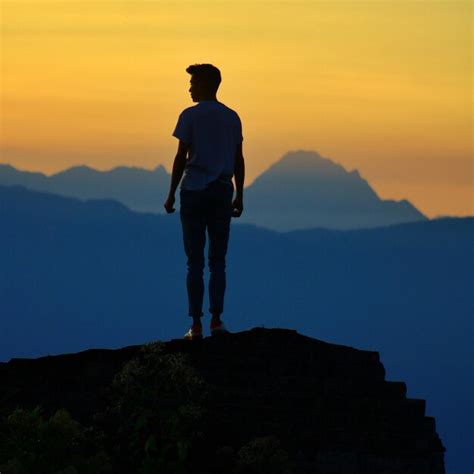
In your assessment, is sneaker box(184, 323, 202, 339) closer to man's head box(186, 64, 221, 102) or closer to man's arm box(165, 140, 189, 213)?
man's arm box(165, 140, 189, 213)

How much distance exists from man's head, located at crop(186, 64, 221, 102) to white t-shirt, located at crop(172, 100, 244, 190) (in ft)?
0.31

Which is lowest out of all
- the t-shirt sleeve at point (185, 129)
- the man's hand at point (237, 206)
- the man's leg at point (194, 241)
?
the man's leg at point (194, 241)

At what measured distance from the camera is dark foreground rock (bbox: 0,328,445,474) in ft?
46.0

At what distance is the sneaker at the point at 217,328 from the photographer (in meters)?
16.9

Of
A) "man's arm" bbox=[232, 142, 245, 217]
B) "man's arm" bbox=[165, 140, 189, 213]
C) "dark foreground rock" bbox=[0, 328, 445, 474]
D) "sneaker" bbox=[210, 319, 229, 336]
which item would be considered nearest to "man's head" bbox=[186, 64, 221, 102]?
"man's arm" bbox=[165, 140, 189, 213]

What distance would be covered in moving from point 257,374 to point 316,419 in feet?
3.71

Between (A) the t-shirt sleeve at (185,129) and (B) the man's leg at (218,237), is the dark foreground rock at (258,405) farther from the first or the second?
(A) the t-shirt sleeve at (185,129)

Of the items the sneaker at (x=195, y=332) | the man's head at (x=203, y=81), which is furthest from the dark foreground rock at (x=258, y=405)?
the man's head at (x=203, y=81)

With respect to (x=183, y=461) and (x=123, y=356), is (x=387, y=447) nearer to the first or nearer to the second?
(x=183, y=461)

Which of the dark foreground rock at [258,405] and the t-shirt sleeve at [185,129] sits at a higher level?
the t-shirt sleeve at [185,129]

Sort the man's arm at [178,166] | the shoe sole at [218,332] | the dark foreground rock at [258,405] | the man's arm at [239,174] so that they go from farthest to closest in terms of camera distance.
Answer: the man's arm at [239,174] < the shoe sole at [218,332] < the man's arm at [178,166] < the dark foreground rock at [258,405]

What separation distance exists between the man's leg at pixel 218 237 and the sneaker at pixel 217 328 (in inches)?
8.9

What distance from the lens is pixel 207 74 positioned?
16641mm

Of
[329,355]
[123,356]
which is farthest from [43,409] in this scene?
[329,355]
